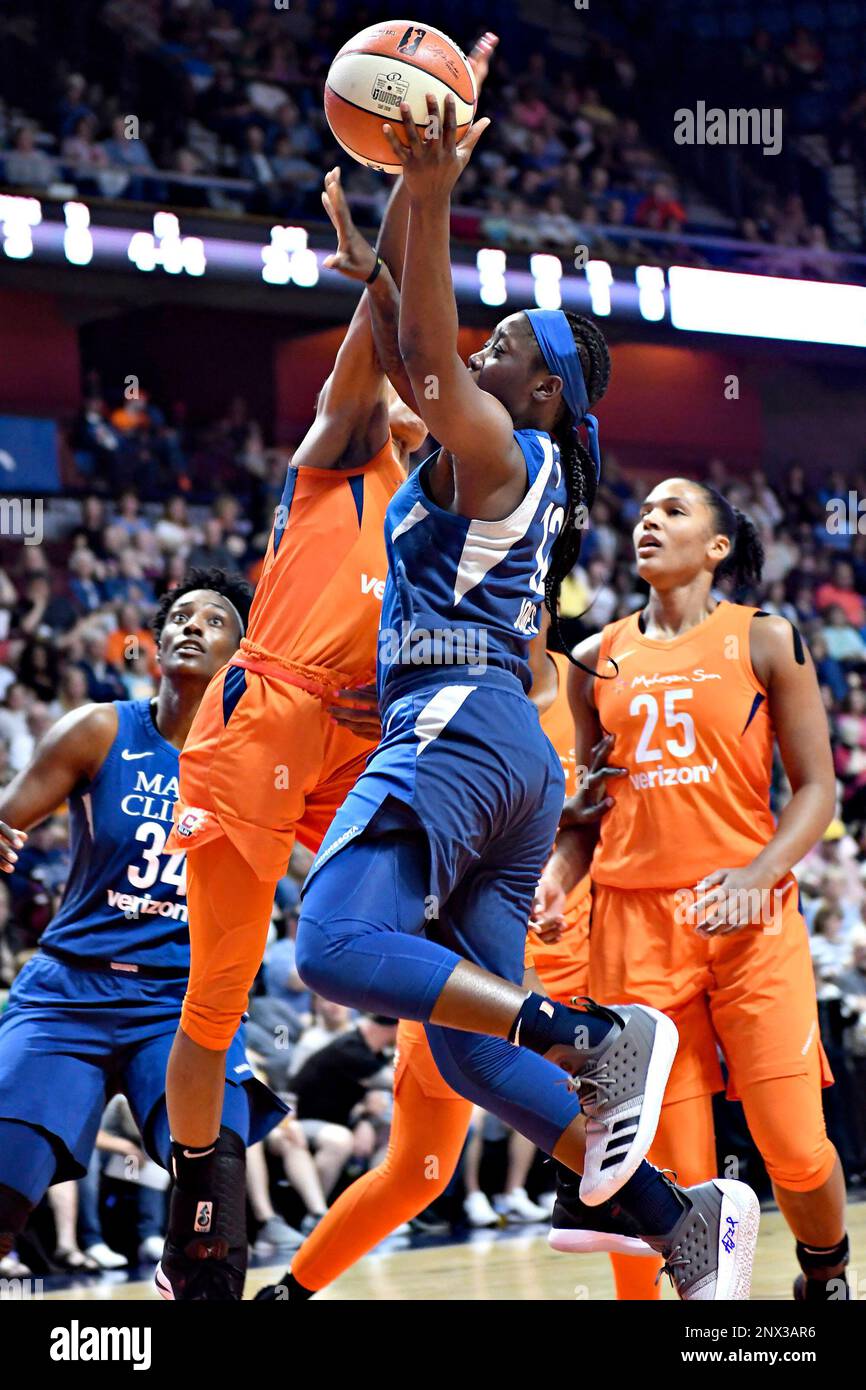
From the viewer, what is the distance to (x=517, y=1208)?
708 centimetres

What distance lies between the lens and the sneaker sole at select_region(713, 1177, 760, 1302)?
129 inches

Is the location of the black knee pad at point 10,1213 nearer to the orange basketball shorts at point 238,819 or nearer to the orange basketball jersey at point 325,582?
the orange basketball shorts at point 238,819

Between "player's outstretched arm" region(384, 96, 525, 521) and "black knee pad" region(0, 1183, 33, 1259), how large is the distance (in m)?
2.03

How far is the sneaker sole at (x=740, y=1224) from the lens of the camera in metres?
3.28

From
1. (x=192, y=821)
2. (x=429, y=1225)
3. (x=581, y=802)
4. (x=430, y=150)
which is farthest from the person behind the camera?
(x=429, y=1225)

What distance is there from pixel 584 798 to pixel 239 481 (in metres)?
8.85

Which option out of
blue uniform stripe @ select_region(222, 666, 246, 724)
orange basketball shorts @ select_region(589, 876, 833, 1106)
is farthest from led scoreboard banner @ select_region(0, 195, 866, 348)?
orange basketball shorts @ select_region(589, 876, 833, 1106)

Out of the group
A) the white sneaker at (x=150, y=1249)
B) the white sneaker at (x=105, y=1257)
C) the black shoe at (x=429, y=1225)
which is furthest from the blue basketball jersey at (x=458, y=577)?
the black shoe at (x=429, y=1225)

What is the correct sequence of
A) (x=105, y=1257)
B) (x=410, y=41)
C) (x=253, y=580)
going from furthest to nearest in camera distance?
(x=253, y=580)
(x=105, y=1257)
(x=410, y=41)

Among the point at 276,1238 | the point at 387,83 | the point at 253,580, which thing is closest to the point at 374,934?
the point at 387,83

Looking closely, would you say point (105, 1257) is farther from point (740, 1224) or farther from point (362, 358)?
point (362, 358)

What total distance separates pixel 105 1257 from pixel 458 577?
3.73 metres

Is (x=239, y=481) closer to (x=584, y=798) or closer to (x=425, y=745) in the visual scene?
(x=584, y=798)

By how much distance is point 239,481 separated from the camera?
12.6 m
